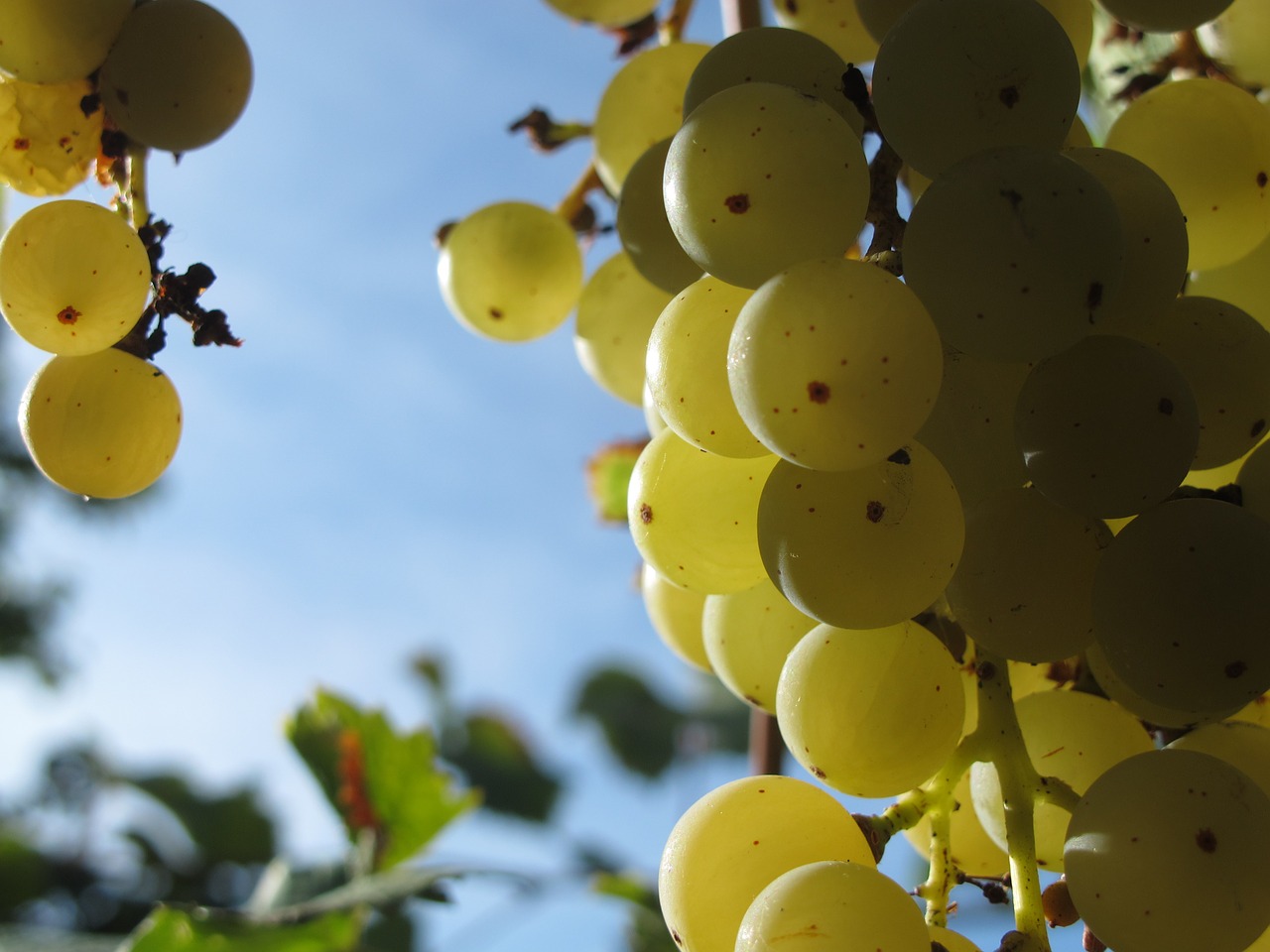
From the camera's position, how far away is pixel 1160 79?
2.05ft

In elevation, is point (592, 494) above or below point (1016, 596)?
above

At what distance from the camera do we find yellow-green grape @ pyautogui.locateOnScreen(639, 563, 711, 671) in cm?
57

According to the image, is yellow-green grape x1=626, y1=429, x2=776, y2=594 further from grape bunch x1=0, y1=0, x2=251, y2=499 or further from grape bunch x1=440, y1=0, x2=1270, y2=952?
grape bunch x1=0, y1=0, x2=251, y2=499

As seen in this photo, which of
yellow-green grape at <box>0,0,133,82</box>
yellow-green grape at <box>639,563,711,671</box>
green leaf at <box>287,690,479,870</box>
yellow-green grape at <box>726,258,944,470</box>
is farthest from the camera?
green leaf at <box>287,690,479,870</box>

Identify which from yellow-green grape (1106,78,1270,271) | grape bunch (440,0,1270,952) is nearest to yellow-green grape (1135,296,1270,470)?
grape bunch (440,0,1270,952)

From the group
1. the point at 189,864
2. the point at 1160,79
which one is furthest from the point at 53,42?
the point at 189,864

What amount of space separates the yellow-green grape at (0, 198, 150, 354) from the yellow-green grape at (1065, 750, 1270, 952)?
439mm

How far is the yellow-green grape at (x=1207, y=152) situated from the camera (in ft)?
Answer: 1.76

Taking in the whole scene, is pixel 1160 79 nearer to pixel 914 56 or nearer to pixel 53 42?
pixel 914 56

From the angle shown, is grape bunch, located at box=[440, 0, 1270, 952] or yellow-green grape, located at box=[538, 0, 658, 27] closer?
grape bunch, located at box=[440, 0, 1270, 952]

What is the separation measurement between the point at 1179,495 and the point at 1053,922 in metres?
0.17

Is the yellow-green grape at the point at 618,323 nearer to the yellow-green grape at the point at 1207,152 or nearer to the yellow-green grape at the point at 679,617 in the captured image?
the yellow-green grape at the point at 679,617

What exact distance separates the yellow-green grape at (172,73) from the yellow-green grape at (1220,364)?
0.42 m

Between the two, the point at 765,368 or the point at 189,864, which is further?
the point at 189,864
